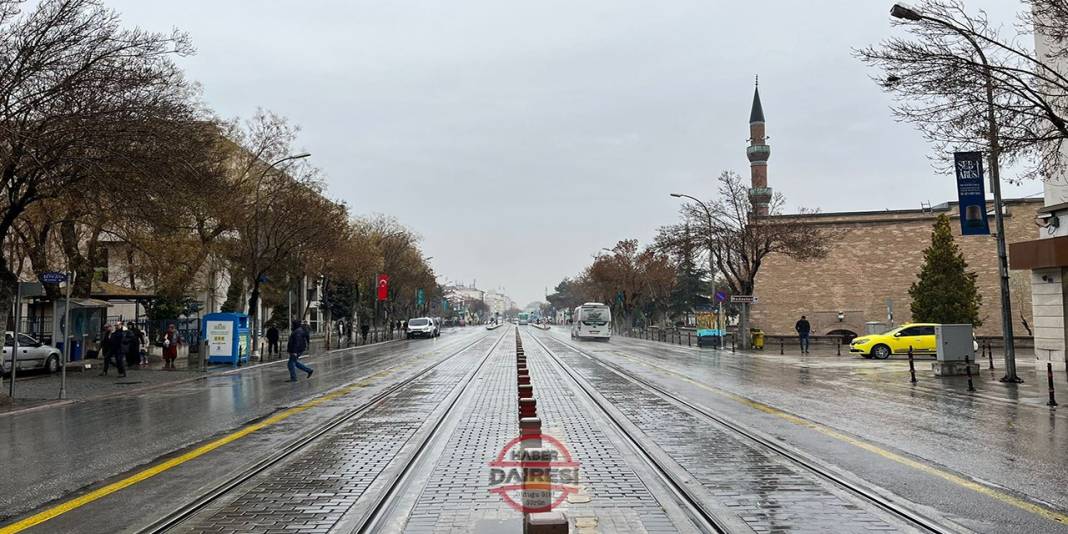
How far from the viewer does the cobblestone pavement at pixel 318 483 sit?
611 centimetres

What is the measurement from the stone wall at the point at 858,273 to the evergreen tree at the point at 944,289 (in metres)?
14.5

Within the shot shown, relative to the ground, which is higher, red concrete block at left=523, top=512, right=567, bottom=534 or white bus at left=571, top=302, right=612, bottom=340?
white bus at left=571, top=302, right=612, bottom=340

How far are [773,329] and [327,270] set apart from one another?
31925 mm

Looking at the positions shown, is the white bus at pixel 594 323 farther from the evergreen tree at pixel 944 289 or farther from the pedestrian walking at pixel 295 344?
the pedestrian walking at pixel 295 344

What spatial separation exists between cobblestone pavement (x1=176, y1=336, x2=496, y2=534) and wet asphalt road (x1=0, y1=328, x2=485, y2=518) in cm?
182

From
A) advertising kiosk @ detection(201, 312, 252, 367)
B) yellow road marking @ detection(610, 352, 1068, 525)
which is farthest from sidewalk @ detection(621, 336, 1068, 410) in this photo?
advertising kiosk @ detection(201, 312, 252, 367)

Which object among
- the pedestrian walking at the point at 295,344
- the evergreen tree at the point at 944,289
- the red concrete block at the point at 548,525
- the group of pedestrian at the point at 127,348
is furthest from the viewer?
the evergreen tree at the point at 944,289

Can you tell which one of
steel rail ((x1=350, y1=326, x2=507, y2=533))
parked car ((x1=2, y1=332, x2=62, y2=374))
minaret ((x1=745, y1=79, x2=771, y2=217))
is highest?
minaret ((x1=745, y1=79, x2=771, y2=217))

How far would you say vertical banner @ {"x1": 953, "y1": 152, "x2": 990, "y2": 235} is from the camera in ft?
59.5

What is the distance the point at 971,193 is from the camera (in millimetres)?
18688

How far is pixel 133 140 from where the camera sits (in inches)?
627

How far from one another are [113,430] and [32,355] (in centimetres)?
1473

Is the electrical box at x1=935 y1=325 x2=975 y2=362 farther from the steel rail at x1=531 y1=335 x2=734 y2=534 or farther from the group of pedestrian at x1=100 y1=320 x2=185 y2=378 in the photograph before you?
the group of pedestrian at x1=100 y1=320 x2=185 y2=378

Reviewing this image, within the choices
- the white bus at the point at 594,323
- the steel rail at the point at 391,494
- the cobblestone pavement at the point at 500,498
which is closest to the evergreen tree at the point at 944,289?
the white bus at the point at 594,323
